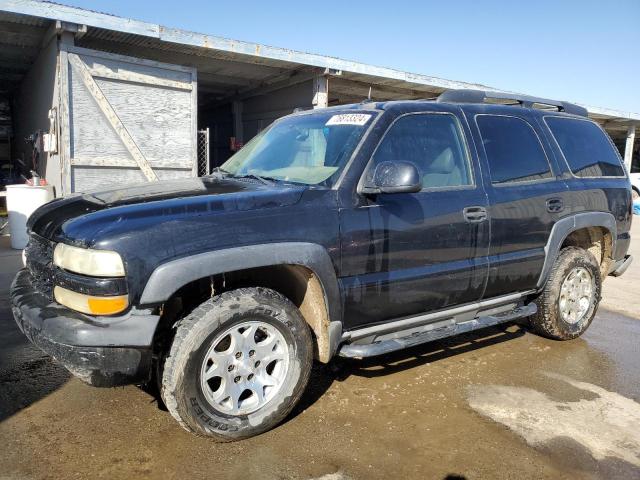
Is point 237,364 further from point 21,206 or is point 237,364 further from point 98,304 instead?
point 21,206

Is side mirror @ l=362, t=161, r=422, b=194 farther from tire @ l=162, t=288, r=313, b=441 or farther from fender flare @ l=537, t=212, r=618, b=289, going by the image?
fender flare @ l=537, t=212, r=618, b=289

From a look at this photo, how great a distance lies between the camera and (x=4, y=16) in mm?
7309

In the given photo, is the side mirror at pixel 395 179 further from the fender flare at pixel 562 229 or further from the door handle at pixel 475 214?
the fender flare at pixel 562 229

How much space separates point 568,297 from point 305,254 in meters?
2.92

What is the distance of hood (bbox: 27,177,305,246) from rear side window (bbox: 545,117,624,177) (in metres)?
2.72

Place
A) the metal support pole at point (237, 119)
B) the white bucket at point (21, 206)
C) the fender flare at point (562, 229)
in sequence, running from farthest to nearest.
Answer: the metal support pole at point (237, 119) → the white bucket at point (21, 206) → the fender flare at point (562, 229)

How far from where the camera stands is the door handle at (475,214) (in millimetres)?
3543

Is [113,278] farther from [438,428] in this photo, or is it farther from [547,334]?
[547,334]

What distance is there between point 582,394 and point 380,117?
2428mm

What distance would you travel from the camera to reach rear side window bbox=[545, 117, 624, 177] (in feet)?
14.6

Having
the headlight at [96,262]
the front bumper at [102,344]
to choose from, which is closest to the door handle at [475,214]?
the front bumper at [102,344]

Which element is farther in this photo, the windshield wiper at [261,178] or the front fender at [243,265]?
the windshield wiper at [261,178]

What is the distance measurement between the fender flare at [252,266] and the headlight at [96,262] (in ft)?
0.56

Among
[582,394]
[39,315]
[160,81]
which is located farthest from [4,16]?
[582,394]
